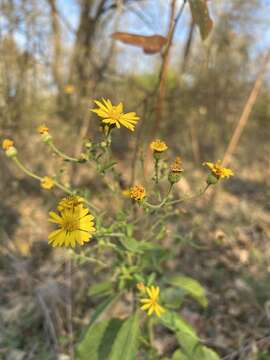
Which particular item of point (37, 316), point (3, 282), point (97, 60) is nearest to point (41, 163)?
point (97, 60)

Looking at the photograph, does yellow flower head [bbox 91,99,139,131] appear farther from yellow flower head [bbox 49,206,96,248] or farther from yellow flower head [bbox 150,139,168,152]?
yellow flower head [bbox 49,206,96,248]

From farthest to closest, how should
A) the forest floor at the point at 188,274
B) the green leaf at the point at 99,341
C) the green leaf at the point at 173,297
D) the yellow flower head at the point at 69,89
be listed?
the yellow flower head at the point at 69,89
the forest floor at the point at 188,274
the green leaf at the point at 173,297
the green leaf at the point at 99,341

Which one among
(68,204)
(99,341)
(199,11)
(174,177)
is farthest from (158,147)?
(99,341)

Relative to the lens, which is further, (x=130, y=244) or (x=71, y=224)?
(x=130, y=244)

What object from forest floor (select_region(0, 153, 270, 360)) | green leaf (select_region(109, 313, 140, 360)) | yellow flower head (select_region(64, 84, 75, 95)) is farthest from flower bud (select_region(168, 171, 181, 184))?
yellow flower head (select_region(64, 84, 75, 95))

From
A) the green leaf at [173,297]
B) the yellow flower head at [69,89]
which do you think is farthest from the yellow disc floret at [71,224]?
the yellow flower head at [69,89]

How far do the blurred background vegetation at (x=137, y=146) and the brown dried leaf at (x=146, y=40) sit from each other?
217mm

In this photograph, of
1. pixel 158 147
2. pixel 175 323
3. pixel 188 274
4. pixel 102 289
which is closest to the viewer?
pixel 158 147

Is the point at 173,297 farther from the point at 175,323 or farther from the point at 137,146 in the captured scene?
the point at 137,146

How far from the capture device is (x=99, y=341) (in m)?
1.54

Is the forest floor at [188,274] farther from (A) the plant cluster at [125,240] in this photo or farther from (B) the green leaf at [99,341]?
(B) the green leaf at [99,341]

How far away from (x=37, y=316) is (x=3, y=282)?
1.45 feet

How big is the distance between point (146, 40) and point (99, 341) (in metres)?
1.32

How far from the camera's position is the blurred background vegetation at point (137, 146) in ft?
6.72
